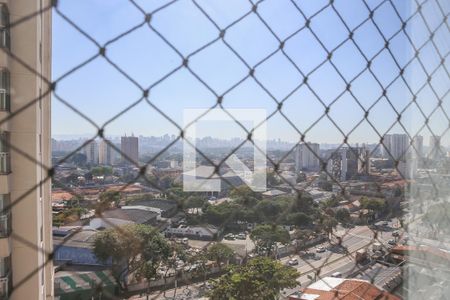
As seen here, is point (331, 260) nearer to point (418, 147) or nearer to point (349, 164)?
point (349, 164)

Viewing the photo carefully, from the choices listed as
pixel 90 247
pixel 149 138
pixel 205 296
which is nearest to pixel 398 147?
pixel 149 138

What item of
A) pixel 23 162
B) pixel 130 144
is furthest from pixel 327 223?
pixel 23 162

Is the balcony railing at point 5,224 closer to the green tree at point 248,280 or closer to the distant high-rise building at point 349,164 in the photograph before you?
the distant high-rise building at point 349,164

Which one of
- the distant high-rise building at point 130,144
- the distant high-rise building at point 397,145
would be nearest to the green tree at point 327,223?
the distant high-rise building at point 397,145

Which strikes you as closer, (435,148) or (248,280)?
(435,148)

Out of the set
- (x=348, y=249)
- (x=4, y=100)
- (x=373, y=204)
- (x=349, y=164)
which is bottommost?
(x=348, y=249)

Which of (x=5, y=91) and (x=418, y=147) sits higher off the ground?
(x=5, y=91)

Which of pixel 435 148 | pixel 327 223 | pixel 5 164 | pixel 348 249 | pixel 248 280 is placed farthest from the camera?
pixel 248 280
